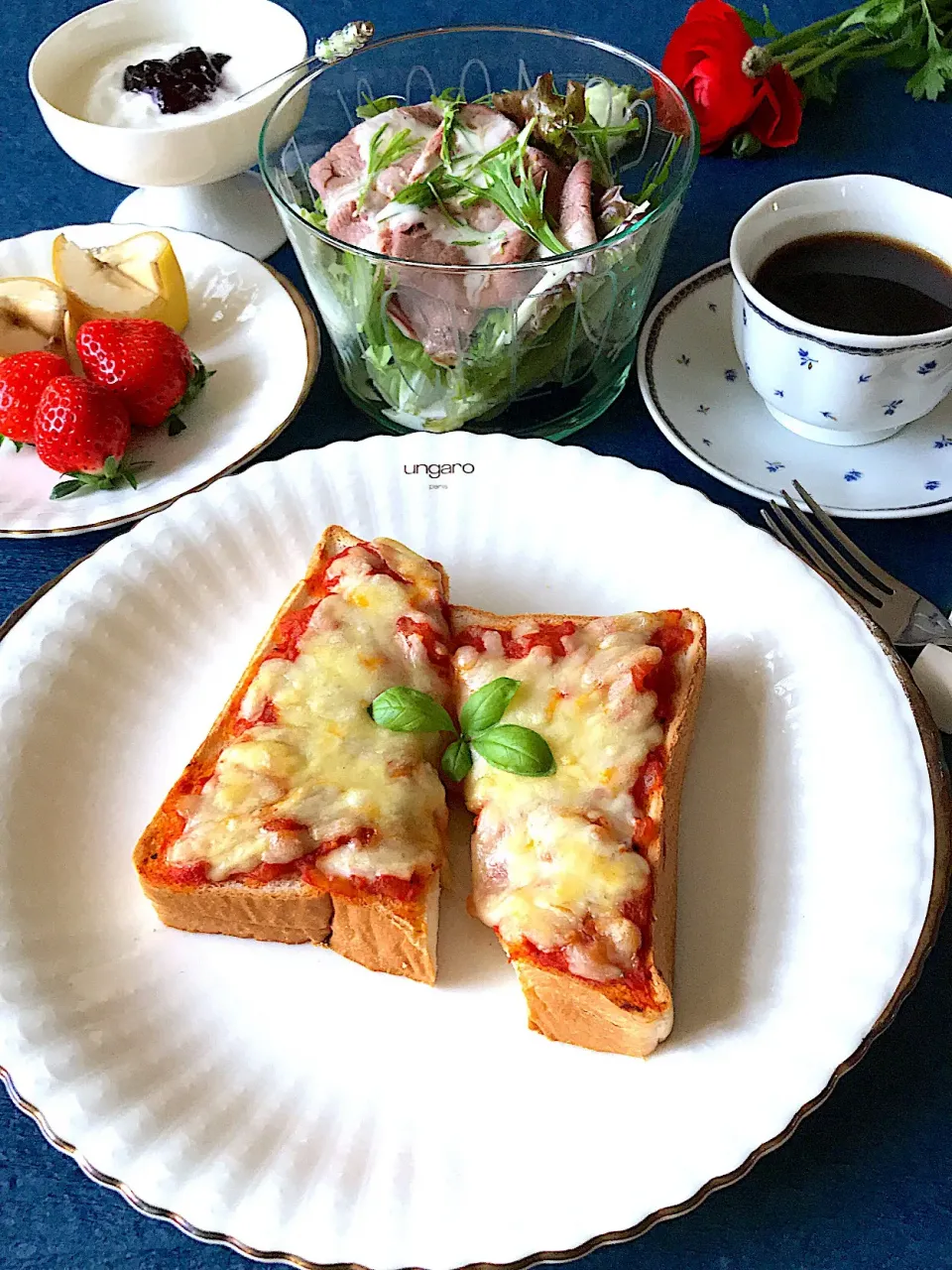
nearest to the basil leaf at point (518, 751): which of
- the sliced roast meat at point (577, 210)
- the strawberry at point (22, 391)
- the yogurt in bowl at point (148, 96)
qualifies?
the sliced roast meat at point (577, 210)

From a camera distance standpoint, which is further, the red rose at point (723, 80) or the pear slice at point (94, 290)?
the red rose at point (723, 80)

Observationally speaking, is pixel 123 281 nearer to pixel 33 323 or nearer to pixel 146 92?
pixel 33 323

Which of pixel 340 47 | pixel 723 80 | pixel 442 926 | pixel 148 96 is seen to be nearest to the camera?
pixel 442 926

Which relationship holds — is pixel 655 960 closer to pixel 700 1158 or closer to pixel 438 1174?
pixel 700 1158

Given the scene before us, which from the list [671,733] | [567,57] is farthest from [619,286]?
[671,733]

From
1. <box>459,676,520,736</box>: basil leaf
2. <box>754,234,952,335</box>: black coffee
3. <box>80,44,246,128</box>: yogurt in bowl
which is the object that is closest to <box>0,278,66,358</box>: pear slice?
<box>80,44,246,128</box>: yogurt in bowl

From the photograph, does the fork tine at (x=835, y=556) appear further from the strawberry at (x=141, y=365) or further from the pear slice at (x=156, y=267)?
the pear slice at (x=156, y=267)

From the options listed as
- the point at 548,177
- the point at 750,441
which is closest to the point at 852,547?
the point at 750,441
